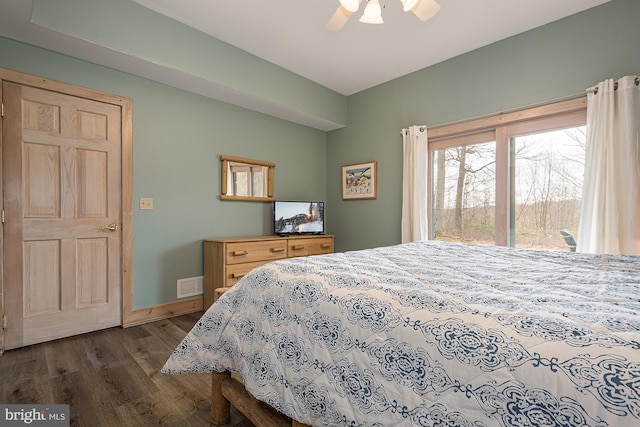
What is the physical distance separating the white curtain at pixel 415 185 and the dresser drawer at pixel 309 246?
1002mm

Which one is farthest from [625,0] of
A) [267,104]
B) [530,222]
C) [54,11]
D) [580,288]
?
[54,11]

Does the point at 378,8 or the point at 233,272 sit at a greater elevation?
the point at 378,8

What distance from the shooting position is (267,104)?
11.2ft

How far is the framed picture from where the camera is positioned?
3.86m

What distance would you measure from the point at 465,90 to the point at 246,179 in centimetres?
261

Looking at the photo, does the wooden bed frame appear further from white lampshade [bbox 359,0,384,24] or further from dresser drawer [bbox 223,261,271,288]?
white lampshade [bbox 359,0,384,24]

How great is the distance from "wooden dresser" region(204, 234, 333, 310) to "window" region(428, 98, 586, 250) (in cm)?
185

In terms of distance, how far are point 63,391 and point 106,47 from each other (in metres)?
2.34

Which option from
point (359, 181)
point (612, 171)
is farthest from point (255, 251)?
point (612, 171)

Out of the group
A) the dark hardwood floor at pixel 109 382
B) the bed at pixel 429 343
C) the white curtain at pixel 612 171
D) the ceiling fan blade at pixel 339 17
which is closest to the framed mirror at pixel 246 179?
the dark hardwood floor at pixel 109 382

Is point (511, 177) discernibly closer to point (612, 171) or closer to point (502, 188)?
point (502, 188)

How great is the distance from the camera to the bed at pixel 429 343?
1.84ft

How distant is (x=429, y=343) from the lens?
73cm

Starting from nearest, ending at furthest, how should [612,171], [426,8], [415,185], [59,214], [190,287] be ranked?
[426,8] → [612,171] → [59,214] → [190,287] → [415,185]
